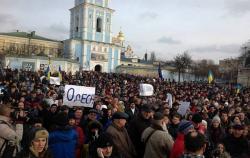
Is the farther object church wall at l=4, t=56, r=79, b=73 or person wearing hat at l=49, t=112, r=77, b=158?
church wall at l=4, t=56, r=79, b=73

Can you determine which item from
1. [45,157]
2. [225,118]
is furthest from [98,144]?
[225,118]

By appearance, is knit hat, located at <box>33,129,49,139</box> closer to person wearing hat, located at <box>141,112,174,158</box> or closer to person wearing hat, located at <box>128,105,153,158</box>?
person wearing hat, located at <box>141,112,174,158</box>

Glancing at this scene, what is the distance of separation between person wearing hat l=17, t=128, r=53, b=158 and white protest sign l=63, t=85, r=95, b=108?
17.3ft

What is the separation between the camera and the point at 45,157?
4348 millimetres

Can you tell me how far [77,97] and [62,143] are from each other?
4.21 meters

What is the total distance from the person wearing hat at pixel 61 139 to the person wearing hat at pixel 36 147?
113cm

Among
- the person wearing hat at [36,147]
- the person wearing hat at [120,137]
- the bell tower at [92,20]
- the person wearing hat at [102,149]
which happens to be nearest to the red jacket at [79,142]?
the person wearing hat at [120,137]

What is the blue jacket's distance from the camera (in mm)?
5539

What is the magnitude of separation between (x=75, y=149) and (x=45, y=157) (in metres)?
1.55

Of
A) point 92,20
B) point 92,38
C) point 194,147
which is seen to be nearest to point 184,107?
point 194,147

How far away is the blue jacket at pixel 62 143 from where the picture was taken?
554 centimetres

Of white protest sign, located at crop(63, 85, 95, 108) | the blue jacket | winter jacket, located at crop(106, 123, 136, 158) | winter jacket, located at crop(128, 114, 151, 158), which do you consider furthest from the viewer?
white protest sign, located at crop(63, 85, 95, 108)

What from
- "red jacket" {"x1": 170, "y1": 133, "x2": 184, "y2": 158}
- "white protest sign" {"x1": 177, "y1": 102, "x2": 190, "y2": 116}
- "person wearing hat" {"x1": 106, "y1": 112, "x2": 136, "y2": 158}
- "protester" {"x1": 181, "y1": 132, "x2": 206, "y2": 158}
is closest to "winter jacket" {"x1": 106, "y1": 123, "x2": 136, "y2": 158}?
"person wearing hat" {"x1": 106, "y1": 112, "x2": 136, "y2": 158}

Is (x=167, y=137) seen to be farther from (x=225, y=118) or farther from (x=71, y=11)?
(x=71, y=11)
